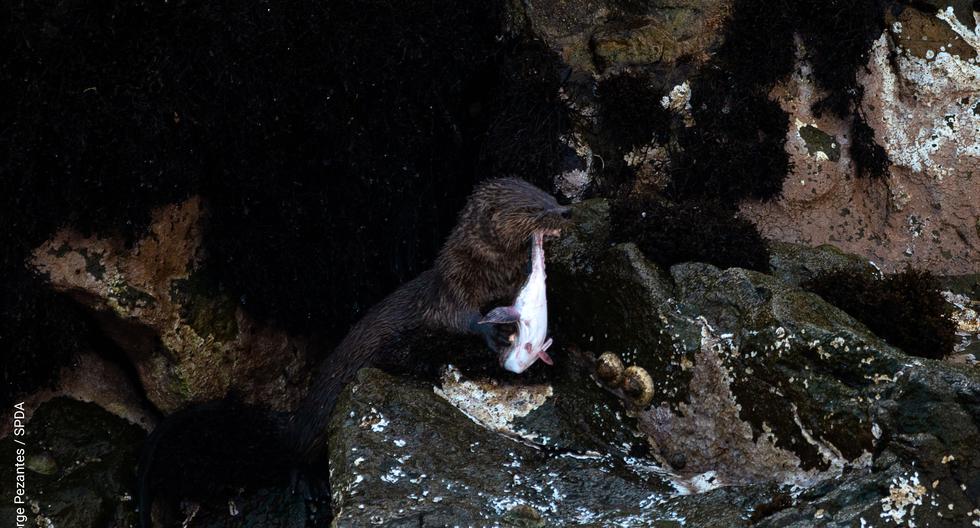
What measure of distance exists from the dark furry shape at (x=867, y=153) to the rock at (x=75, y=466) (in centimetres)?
571

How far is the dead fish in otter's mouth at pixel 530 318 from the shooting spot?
6.10 meters

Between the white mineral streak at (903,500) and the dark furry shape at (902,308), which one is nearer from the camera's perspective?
the white mineral streak at (903,500)

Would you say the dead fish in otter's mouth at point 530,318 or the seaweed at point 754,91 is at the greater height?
the seaweed at point 754,91

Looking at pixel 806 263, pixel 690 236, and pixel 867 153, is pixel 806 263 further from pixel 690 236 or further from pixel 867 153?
pixel 867 153

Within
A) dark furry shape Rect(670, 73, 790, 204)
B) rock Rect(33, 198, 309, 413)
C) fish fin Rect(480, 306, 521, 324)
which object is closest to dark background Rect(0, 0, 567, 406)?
rock Rect(33, 198, 309, 413)

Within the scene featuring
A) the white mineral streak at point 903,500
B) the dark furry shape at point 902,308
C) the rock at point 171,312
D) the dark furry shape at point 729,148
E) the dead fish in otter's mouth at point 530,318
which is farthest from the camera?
the dark furry shape at point 729,148

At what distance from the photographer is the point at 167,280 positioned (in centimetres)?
724

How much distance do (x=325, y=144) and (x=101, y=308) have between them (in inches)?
73.2

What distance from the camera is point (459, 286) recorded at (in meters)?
6.78

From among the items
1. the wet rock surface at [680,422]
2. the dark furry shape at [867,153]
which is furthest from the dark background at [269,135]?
the dark furry shape at [867,153]

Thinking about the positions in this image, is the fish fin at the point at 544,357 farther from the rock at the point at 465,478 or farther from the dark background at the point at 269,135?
the dark background at the point at 269,135

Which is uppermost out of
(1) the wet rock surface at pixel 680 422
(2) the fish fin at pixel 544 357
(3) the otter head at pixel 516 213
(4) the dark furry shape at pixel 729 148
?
(4) the dark furry shape at pixel 729 148

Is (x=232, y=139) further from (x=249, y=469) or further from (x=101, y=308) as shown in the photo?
(x=249, y=469)

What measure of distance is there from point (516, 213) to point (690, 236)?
1.07 m
